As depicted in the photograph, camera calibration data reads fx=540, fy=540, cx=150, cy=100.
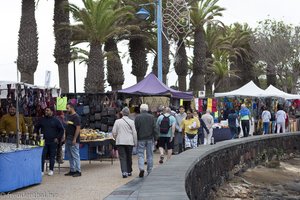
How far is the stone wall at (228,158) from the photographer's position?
930cm

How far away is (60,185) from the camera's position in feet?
35.6

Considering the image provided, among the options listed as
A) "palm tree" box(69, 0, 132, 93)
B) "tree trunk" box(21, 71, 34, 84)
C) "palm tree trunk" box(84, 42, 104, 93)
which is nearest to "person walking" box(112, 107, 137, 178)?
"tree trunk" box(21, 71, 34, 84)

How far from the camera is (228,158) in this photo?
1409cm

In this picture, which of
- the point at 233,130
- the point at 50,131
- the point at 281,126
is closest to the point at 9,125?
the point at 50,131

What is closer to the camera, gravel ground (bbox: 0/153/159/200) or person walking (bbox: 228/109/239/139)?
gravel ground (bbox: 0/153/159/200)

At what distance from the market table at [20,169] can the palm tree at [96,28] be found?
17846mm

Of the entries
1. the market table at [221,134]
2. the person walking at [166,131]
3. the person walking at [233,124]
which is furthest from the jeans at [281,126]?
the person walking at [166,131]

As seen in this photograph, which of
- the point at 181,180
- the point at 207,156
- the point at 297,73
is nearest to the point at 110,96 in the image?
the point at 207,156

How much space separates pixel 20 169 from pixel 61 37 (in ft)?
60.9

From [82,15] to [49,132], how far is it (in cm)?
1706

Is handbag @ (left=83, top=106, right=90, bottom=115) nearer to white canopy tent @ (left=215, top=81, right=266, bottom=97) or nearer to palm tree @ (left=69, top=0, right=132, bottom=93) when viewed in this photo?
palm tree @ (left=69, top=0, right=132, bottom=93)

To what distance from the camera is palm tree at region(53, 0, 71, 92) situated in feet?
91.1

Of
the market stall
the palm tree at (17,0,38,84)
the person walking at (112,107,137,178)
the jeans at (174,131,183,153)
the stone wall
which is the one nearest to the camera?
the stone wall

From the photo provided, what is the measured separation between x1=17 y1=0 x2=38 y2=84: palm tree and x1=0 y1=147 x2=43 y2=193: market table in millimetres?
14882
